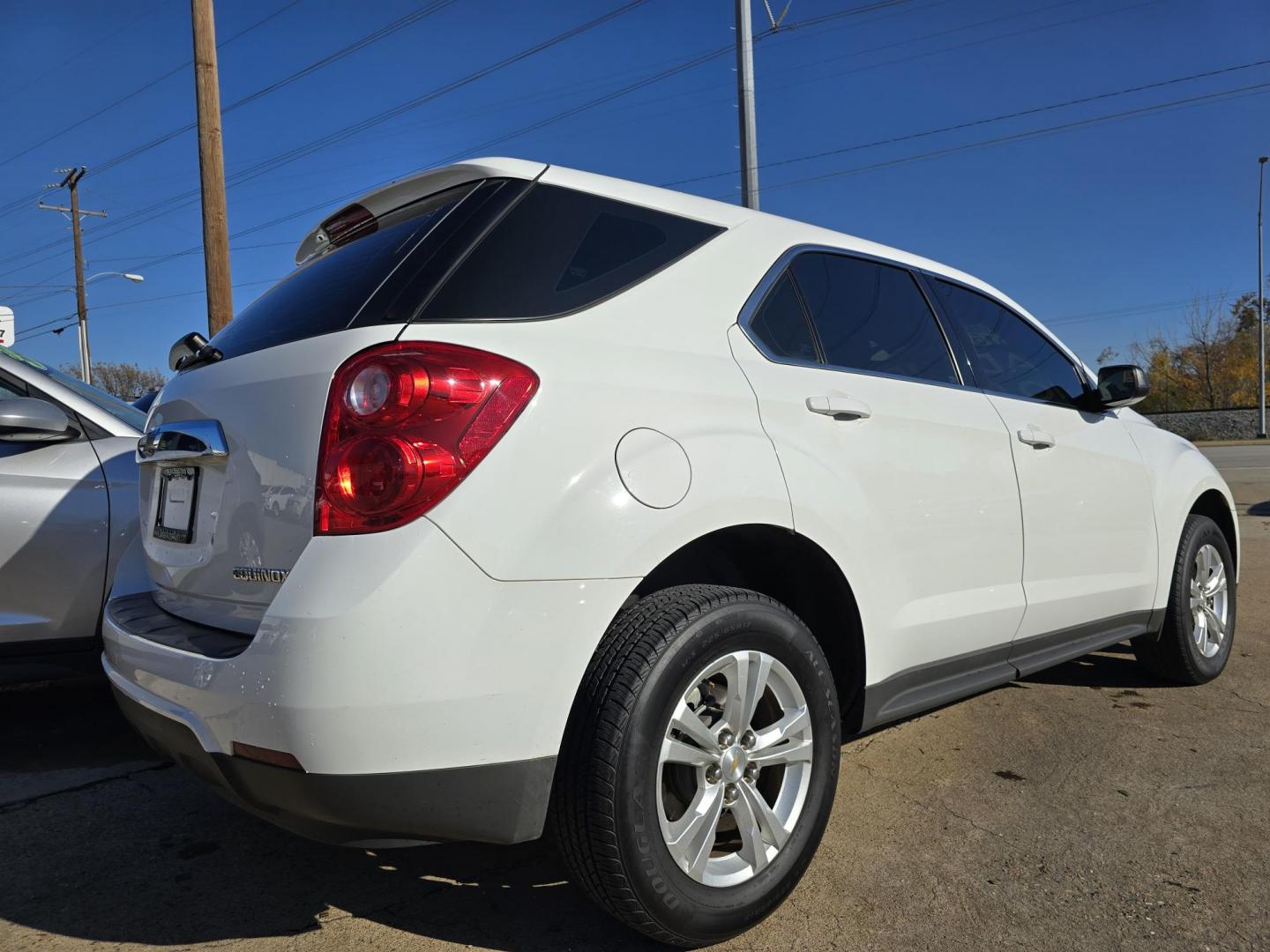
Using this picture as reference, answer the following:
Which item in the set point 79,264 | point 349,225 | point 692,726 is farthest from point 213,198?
point 79,264

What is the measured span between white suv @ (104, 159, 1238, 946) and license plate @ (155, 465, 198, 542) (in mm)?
12

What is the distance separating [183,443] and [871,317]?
1952 millimetres

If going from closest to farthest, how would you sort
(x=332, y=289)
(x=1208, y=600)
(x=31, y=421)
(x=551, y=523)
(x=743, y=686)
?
(x=551, y=523) < (x=743, y=686) < (x=332, y=289) < (x=31, y=421) < (x=1208, y=600)

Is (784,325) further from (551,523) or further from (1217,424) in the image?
(1217,424)

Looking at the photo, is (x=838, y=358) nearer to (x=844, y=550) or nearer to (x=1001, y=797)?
(x=844, y=550)

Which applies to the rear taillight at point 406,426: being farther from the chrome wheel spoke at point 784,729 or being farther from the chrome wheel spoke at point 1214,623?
the chrome wheel spoke at point 1214,623

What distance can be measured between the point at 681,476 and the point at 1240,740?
107 inches

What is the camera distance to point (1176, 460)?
13.3ft

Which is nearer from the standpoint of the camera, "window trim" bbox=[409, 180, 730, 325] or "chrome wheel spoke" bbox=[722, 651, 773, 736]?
"window trim" bbox=[409, 180, 730, 325]

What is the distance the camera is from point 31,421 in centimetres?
322

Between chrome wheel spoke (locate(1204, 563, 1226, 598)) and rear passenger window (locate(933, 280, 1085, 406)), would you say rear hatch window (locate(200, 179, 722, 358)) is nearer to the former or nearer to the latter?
rear passenger window (locate(933, 280, 1085, 406))

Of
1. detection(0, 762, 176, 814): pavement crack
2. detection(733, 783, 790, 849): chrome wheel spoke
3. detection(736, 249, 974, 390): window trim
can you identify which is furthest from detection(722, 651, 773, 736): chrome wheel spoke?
detection(0, 762, 176, 814): pavement crack

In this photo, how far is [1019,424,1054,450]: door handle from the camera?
315 centimetres

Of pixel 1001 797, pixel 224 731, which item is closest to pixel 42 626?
pixel 224 731
